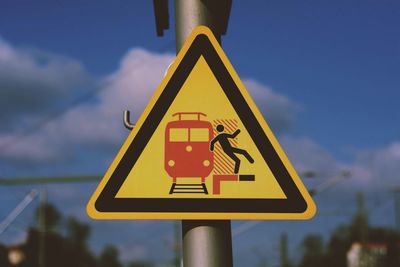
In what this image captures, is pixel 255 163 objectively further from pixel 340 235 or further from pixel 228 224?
pixel 340 235

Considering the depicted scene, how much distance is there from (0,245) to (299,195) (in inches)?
2799

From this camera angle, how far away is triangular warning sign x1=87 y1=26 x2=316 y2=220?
2545 millimetres

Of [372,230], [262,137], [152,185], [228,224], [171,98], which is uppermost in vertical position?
[372,230]

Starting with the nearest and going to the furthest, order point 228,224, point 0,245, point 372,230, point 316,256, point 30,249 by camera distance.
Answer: point 228,224
point 0,245
point 30,249
point 372,230
point 316,256

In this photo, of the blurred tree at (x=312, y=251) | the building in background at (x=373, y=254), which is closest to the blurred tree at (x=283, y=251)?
the building in background at (x=373, y=254)

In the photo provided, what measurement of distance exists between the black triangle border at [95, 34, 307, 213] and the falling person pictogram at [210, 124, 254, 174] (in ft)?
0.22

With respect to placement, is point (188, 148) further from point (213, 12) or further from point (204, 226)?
point (213, 12)

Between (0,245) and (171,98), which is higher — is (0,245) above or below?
above

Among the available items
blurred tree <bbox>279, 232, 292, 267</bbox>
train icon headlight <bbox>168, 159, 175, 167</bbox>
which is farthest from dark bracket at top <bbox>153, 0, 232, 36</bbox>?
blurred tree <bbox>279, 232, 292, 267</bbox>

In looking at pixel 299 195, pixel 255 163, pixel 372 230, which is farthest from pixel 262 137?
pixel 372 230

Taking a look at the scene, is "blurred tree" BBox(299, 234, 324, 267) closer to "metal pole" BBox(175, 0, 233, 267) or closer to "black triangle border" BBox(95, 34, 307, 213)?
"black triangle border" BBox(95, 34, 307, 213)

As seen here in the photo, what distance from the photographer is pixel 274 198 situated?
2.61 meters

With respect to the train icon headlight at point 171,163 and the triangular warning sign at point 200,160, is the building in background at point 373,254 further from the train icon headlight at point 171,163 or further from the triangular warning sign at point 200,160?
the train icon headlight at point 171,163

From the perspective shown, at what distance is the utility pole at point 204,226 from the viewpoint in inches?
96.3
